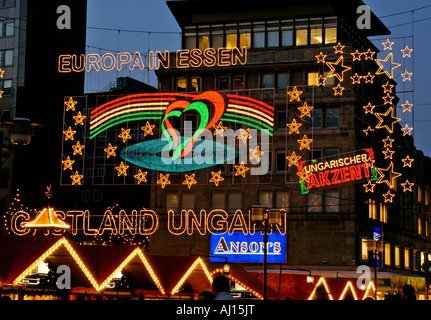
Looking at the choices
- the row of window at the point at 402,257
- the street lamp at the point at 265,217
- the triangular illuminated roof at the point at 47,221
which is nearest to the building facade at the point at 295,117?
the row of window at the point at 402,257

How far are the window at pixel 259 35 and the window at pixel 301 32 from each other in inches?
93.3

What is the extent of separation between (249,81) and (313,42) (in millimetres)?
5041

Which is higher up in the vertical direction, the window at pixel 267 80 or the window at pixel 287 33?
A: the window at pixel 287 33

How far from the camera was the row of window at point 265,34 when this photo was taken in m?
54.9

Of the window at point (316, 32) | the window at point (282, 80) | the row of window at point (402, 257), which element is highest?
the window at point (316, 32)

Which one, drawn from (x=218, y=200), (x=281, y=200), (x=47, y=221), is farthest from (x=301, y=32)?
(x=47, y=221)

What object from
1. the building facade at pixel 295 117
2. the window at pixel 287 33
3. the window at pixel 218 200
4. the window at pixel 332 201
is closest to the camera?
the building facade at pixel 295 117

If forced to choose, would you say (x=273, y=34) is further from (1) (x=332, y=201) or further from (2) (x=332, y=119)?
(1) (x=332, y=201)

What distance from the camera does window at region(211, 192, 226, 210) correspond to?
5506 centimetres

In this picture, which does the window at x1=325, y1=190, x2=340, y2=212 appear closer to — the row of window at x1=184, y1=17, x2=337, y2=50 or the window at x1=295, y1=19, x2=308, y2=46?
the row of window at x1=184, y1=17, x2=337, y2=50

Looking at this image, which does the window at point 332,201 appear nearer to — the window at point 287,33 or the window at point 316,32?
the window at point 316,32

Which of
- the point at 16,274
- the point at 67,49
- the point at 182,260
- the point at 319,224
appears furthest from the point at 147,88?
the point at 16,274

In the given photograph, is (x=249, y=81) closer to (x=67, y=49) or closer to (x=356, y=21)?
(x=356, y=21)

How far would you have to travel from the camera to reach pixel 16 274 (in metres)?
21.0
